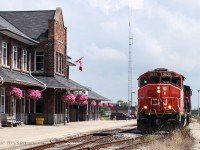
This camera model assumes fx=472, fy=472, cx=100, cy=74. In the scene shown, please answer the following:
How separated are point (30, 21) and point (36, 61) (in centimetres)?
448

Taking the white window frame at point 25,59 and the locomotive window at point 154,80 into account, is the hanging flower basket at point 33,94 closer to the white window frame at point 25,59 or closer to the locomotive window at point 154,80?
the white window frame at point 25,59

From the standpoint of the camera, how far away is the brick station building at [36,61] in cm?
3753

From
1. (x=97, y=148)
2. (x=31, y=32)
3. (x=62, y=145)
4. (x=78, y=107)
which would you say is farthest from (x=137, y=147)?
(x=78, y=107)


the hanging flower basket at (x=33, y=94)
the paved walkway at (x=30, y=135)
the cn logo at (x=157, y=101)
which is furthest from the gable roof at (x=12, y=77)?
the cn logo at (x=157, y=101)

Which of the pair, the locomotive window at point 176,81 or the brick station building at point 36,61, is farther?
the brick station building at point 36,61

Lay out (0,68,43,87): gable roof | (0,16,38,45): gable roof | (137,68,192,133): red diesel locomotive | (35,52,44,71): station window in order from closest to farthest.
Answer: (137,68,192,133): red diesel locomotive → (0,68,43,87): gable roof → (0,16,38,45): gable roof → (35,52,44,71): station window

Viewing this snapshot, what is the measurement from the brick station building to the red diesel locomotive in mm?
12367

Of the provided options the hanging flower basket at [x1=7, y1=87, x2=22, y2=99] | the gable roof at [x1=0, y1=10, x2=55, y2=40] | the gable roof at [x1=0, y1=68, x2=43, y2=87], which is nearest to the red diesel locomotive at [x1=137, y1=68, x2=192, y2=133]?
the gable roof at [x1=0, y1=68, x2=43, y2=87]

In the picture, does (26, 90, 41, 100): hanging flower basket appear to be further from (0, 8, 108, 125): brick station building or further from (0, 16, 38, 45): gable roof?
(0, 16, 38, 45): gable roof

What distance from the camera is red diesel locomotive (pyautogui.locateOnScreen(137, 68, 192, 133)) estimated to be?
25469mm

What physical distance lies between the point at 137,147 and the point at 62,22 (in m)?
28.8

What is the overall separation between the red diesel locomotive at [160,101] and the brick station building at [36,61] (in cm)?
1237

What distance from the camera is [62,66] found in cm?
4638

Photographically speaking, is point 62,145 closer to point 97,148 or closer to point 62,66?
point 97,148
